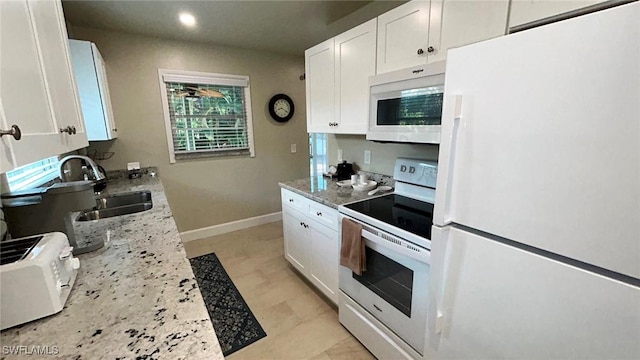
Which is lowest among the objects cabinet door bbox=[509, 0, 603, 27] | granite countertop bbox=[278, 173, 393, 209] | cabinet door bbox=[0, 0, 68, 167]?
granite countertop bbox=[278, 173, 393, 209]

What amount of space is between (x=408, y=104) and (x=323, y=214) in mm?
946

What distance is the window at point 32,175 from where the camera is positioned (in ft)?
4.81

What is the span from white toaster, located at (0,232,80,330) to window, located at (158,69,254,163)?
8.84 feet

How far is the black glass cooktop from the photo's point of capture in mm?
1385

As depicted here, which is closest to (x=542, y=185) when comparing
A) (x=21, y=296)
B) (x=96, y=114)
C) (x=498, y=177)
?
(x=498, y=177)

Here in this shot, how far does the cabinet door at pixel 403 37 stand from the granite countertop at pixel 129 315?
1605 mm

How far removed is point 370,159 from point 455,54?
1.45 meters

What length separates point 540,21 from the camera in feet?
3.66

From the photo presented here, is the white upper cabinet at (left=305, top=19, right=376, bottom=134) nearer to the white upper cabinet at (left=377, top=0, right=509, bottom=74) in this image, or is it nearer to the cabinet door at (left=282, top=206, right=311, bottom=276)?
the white upper cabinet at (left=377, top=0, right=509, bottom=74)

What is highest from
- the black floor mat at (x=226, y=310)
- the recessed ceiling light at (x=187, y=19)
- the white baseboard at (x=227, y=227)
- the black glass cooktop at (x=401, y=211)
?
the recessed ceiling light at (x=187, y=19)

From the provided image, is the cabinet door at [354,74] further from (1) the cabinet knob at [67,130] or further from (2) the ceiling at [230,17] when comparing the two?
(1) the cabinet knob at [67,130]

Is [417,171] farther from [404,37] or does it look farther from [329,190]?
[404,37]

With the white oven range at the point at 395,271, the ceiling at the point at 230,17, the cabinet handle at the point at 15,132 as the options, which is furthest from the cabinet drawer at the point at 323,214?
the ceiling at the point at 230,17

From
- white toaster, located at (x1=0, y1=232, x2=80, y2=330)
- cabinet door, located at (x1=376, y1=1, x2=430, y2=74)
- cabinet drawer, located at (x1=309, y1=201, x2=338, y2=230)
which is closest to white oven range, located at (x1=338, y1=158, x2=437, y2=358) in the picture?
cabinet drawer, located at (x1=309, y1=201, x2=338, y2=230)
